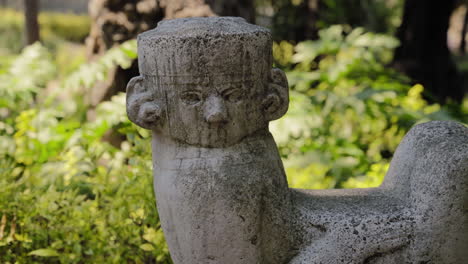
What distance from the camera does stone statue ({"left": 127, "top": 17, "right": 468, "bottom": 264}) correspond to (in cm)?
198

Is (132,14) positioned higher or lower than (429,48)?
higher

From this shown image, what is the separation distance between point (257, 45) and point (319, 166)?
6.55 ft

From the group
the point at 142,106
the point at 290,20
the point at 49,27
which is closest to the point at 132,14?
the point at 142,106

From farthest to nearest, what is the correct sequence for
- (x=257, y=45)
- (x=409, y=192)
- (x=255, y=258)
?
(x=409, y=192) < (x=255, y=258) < (x=257, y=45)

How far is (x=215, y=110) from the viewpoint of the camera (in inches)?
77.2

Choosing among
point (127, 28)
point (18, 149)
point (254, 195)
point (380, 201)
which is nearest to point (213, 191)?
point (254, 195)

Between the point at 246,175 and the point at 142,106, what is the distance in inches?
18.9

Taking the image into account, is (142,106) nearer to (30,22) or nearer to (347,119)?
(347,119)

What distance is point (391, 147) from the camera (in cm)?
466

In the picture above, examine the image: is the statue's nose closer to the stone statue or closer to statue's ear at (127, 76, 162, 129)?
the stone statue

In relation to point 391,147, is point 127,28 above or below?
above

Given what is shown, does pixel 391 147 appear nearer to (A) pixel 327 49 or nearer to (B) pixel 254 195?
(A) pixel 327 49

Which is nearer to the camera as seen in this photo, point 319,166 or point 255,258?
point 255,258

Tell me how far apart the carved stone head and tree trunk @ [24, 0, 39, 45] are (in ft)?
12.7
